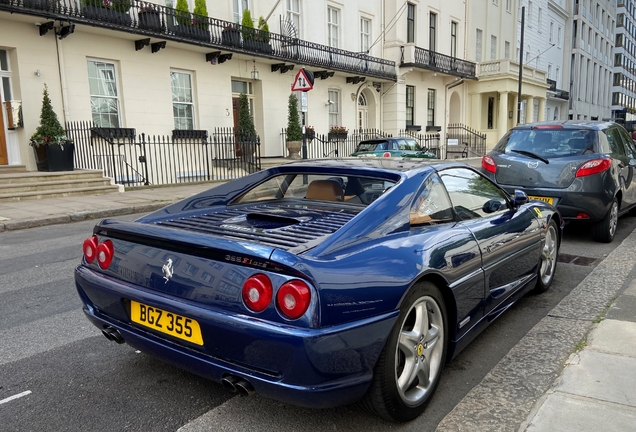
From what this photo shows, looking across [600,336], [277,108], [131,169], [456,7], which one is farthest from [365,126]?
[600,336]

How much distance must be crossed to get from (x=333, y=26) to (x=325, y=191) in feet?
67.5

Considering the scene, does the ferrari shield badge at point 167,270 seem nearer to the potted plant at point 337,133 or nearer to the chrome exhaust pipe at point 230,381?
the chrome exhaust pipe at point 230,381

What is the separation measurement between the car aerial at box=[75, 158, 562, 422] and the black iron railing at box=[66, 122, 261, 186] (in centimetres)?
1130

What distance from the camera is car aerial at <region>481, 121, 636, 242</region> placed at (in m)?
6.43

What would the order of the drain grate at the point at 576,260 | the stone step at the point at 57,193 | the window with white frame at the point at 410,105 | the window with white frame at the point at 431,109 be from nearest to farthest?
the drain grate at the point at 576,260 < the stone step at the point at 57,193 < the window with white frame at the point at 410,105 < the window with white frame at the point at 431,109

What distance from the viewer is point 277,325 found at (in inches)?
83.4

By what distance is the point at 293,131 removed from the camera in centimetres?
1934

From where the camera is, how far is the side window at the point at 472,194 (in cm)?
340

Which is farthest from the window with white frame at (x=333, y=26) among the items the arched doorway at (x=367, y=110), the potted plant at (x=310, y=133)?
the potted plant at (x=310, y=133)

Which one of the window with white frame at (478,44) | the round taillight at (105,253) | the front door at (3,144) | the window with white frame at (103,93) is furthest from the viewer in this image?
the window with white frame at (478,44)

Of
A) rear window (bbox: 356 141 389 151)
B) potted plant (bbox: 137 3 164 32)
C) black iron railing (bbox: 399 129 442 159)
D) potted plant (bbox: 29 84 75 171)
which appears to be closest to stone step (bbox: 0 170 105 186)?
potted plant (bbox: 29 84 75 171)

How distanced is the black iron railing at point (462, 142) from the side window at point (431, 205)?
27829 mm

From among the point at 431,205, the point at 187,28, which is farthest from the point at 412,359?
the point at 187,28

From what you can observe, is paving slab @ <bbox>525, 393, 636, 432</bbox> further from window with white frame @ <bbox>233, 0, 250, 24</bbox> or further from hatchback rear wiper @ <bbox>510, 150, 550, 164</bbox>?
window with white frame @ <bbox>233, 0, 250, 24</bbox>
